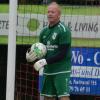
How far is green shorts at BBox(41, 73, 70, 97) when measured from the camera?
6910 mm

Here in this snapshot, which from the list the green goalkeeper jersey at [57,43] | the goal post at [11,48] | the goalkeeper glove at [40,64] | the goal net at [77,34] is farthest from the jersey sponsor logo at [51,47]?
the goal net at [77,34]

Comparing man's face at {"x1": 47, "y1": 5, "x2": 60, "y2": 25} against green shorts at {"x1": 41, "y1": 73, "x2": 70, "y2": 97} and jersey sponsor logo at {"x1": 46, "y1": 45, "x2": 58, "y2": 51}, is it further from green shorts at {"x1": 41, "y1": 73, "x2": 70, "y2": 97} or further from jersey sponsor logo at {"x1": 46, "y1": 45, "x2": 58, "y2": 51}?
green shorts at {"x1": 41, "y1": 73, "x2": 70, "y2": 97}

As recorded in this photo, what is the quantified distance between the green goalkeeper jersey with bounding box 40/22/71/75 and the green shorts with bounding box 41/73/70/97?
67mm

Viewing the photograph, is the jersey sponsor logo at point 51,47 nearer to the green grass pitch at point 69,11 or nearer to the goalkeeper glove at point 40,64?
the goalkeeper glove at point 40,64

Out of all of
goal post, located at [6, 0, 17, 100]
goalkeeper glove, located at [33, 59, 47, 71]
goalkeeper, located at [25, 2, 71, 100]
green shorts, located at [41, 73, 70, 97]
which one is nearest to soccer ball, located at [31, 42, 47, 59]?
goalkeeper, located at [25, 2, 71, 100]

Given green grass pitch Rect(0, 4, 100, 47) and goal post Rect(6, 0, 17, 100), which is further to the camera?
green grass pitch Rect(0, 4, 100, 47)

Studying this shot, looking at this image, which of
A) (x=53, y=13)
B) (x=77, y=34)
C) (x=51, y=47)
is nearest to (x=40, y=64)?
(x=51, y=47)

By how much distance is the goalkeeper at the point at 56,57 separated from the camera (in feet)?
22.4

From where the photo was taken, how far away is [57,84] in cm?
692

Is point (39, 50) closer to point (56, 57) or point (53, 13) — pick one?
point (56, 57)

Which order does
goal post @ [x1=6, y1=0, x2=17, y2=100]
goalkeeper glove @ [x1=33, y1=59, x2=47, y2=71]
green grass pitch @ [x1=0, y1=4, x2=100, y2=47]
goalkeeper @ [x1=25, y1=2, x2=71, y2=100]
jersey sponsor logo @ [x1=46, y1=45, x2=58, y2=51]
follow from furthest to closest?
green grass pitch @ [x1=0, y1=4, x2=100, y2=47], jersey sponsor logo @ [x1=46, y1=45, x2=58, y2=51], goalkeeper @ [x1=25, y1=2, x2=71, y2=100], goalkeeper glove @ [x1=33, y1=59, x2=47, y2=71], goal post @ [x1=6, y1=0, x2=17, y2=100]

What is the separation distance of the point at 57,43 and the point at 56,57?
0.22m

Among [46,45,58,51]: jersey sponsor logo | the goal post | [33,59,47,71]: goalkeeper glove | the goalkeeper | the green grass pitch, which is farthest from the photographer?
the green grass pitch

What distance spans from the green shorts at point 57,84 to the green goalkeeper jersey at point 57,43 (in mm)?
67
